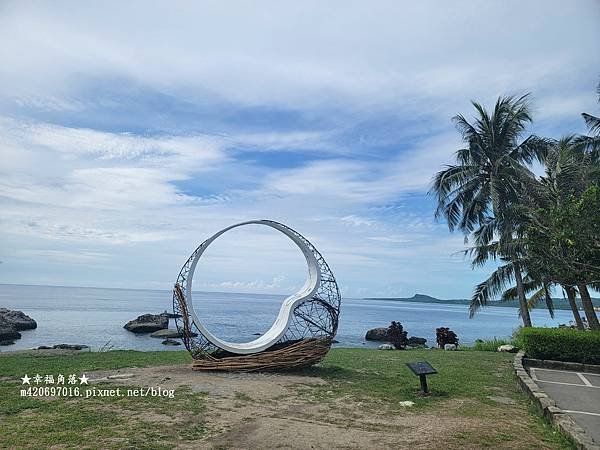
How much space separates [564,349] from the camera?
14.1m

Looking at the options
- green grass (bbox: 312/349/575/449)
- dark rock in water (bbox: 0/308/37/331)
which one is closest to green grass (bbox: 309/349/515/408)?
green grass (bbox: 312/349/575/449)

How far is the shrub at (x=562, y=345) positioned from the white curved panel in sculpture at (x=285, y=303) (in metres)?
8.05

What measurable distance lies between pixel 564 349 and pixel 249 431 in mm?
11926

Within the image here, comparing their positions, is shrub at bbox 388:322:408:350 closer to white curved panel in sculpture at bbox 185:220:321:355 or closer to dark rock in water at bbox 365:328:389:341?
white curved panel in sculpture at bbox 185:220:321:355

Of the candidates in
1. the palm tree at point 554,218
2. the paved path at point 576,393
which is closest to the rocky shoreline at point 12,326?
the paved path at point 576,393

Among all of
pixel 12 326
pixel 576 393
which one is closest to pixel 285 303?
pixel 576 393

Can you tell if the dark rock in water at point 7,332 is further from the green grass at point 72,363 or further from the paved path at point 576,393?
the paved path at point 576,393

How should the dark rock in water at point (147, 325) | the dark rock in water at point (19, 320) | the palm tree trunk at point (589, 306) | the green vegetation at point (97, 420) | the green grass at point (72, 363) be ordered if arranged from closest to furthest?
1. the green vegetation at point (97, 420)
2. the green grass at point (72, 363)
3. the palm tree trunk at point (589, 306)
4. the dark rock in water at point (19, 320)
5. the dark rock in water at point (147, 325)

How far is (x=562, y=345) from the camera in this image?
14.1 meters

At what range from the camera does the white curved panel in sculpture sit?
11086mm

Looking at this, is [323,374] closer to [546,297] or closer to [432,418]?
[432,418]

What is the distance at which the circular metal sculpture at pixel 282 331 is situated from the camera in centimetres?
1111

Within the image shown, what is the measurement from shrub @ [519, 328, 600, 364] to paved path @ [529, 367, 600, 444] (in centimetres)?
94

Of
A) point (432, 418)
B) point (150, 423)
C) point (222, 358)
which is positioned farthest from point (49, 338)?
point (432, 418)
